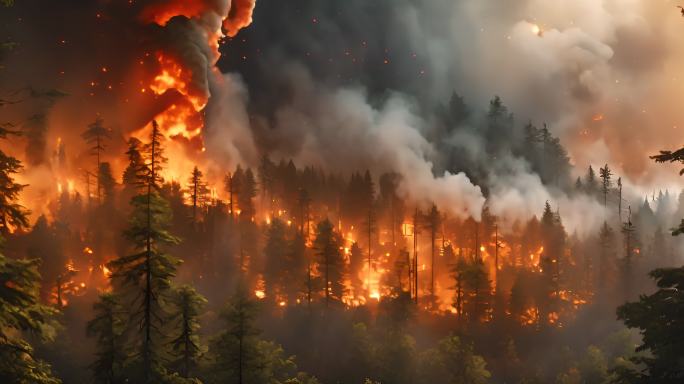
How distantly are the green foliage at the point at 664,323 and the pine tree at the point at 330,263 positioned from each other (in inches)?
1884

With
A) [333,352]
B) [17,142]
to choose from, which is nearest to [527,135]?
[333,352]

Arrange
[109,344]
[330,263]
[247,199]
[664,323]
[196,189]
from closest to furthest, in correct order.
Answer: [664,323], [109,344], [330,263], [196,189], [247,199]

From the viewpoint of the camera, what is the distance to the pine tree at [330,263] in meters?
61.2

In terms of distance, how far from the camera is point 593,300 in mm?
75438

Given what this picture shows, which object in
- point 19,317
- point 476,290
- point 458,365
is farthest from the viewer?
point 476,290

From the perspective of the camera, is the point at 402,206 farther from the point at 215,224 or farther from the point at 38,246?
the point at 38,246

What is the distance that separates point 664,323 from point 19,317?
1546 cm

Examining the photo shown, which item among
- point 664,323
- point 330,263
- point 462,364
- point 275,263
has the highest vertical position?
point 275,263

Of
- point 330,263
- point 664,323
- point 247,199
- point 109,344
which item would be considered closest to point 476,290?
point 330,263

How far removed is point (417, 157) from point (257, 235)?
4779 cm

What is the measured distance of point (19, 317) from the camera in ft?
31.5

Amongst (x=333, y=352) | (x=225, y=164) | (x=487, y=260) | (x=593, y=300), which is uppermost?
(x=225, y=164)

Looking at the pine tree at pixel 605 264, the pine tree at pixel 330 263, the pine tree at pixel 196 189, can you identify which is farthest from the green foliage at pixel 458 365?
the pine tree at pixel 605 264

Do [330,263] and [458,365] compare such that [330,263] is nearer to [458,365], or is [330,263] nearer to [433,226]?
[433,226]
